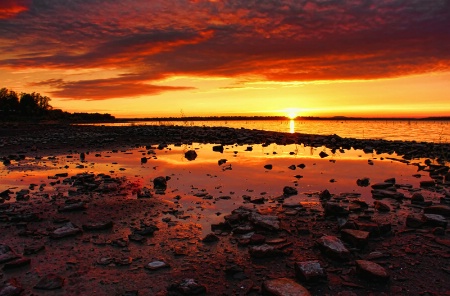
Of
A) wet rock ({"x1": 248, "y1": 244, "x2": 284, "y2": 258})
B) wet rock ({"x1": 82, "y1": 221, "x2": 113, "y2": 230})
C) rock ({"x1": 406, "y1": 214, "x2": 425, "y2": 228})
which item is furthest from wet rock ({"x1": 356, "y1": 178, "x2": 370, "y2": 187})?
wet rock ({"x1": 82, "y1": 221, "x2": 113, "y2": 230})

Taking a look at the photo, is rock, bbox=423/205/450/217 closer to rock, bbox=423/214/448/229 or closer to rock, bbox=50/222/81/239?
rock, bbox=423/214/448/229

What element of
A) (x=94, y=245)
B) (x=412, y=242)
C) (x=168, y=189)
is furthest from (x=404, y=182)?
(x=94, y=245)

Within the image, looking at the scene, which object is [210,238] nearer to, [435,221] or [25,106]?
[435,221]

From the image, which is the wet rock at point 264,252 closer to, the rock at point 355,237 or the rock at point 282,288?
the rock at point 282,288

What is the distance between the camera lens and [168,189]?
11422 mm

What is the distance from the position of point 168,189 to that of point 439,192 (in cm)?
947

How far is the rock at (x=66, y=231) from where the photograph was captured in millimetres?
7074

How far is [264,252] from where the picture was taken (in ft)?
20.0

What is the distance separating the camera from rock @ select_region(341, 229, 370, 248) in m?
6.42

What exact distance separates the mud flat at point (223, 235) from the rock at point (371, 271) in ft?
0.06

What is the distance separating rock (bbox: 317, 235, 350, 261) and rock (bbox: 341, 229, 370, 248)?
38cm

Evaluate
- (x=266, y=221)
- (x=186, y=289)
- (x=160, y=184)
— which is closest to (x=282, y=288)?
(x=186, y=289)

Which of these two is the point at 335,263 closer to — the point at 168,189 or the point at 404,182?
the point at 168,189

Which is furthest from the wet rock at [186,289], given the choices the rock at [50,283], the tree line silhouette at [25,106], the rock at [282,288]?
the tree line silhouette at [25,106]
